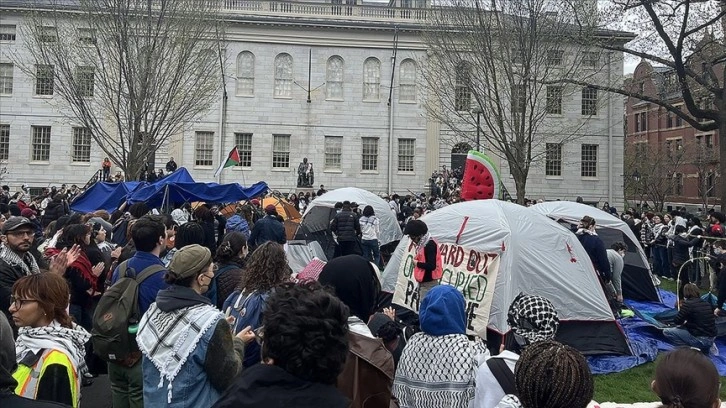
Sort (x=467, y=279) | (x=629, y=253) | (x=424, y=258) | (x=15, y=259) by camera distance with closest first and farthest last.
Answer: (x=15, y=259) < (x=424, y=258) < (x=467, y=279) < (x=629, y=253)

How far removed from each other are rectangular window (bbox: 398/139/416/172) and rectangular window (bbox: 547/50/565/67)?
14.2m

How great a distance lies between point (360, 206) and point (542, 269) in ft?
31.8

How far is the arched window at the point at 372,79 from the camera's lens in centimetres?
3453

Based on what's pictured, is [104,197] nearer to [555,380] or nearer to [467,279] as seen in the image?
[467,279]

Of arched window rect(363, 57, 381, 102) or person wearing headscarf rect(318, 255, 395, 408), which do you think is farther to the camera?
arched window rect(363, 57, 381, 102)

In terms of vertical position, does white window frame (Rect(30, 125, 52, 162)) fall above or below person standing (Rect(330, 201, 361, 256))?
above

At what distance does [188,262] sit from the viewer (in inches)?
140

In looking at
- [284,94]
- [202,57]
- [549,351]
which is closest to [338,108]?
[284,94]

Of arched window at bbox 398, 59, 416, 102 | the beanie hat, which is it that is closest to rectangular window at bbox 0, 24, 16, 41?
arched window at bbox 398, 59, 416, 102

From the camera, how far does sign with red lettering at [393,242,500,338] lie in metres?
8.42

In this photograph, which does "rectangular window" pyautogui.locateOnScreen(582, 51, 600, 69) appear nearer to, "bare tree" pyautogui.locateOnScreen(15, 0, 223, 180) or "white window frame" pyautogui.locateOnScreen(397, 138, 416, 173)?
"bare tree" pyautogui.locateOnScreen(15, 0, 223, 180)

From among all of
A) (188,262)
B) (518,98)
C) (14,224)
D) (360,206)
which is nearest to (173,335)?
(188,262)

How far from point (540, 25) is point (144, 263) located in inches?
700

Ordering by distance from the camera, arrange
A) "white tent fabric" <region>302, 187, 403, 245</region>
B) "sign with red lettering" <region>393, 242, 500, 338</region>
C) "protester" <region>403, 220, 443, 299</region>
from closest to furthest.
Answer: "protester" <region>403, 220, 443, 299</region>, "sign with red lettering" <region>393, 242, 500, 338</region>, "white tent fabric" <region>302, 187, 403, 245</region>
